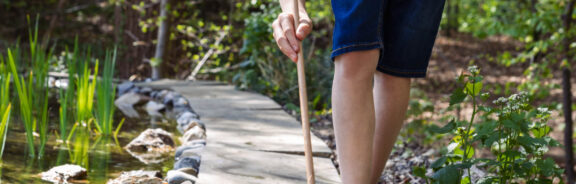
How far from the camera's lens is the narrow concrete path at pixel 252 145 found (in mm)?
1859

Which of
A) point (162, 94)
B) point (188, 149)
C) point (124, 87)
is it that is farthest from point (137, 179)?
point (124, 87)

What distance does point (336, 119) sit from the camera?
136 centimetres

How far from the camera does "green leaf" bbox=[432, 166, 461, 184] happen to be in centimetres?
135

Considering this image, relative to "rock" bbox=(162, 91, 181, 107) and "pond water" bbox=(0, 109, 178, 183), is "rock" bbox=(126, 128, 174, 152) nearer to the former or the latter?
"pond water" bbox=(0, 109, 178, 183)

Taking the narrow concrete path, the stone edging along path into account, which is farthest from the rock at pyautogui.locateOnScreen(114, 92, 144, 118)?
the narrow concrete path

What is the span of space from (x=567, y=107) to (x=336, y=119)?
344 cm

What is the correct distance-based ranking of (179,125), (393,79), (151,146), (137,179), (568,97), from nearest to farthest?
(393,79)
(137,179)
(151,146)
(179,125)
(568,97)

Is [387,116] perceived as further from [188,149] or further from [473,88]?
[188,149]

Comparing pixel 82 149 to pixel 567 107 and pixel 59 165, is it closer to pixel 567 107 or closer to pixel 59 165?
pixel 59 165

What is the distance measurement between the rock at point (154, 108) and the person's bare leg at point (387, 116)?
8.04 feet

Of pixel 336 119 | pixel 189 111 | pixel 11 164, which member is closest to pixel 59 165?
pixel 11 164

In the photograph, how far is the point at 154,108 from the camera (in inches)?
157

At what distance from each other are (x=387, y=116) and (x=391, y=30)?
0.24m

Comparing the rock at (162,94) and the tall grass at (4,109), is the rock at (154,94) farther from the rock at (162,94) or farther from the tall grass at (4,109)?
the tall grass at (4,109)
